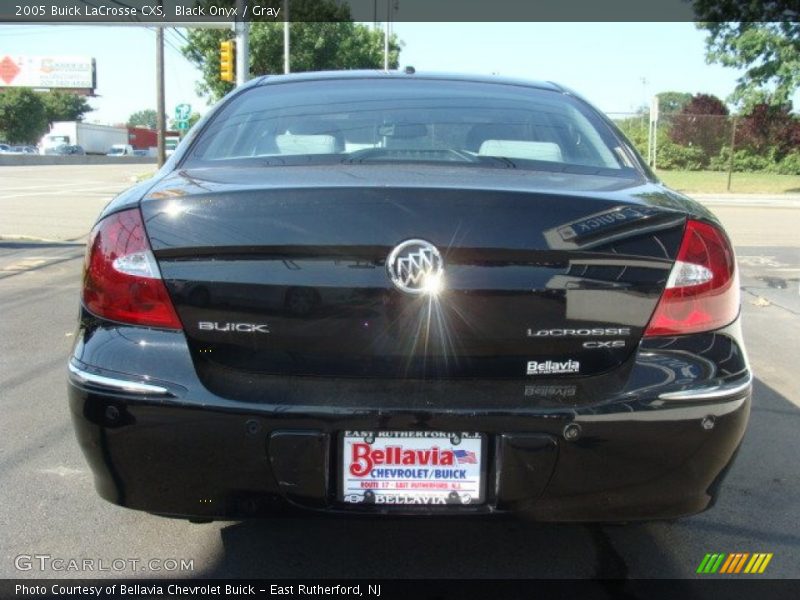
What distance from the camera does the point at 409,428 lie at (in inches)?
81.8

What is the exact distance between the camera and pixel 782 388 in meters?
4.74

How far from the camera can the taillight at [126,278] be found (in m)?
2.16

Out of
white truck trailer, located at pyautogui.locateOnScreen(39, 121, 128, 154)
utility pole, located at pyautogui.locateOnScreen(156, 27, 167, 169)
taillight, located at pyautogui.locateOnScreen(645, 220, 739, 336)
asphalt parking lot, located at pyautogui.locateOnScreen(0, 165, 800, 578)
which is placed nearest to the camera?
taillight, located at pyautogui.locateOnScreen(645, 220, 739, 336)

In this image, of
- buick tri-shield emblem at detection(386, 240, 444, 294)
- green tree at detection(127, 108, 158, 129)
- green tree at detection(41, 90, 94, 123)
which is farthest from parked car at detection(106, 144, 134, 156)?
green tree at detection(127, 108, 158, 129)

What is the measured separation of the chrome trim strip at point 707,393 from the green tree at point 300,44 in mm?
33492

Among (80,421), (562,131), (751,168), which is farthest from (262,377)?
(751,168)

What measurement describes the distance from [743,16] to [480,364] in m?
27.9

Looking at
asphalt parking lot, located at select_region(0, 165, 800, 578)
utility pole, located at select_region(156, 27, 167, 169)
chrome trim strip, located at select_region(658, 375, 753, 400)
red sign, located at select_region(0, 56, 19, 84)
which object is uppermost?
red sign, located at select_region(0, 56, 19, 84)

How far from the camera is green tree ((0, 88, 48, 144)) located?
81562 mm

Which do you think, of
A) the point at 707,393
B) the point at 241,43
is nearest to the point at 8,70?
the point at 241,43

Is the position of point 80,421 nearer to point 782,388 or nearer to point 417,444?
point 417,444

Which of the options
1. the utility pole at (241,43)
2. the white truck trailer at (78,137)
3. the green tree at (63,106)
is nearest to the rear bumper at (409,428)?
the utility pole at (241,43)

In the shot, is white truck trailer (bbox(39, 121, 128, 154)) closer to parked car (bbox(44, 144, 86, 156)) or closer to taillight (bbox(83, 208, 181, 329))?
parked car (bbox(44, 144, 86, 156))

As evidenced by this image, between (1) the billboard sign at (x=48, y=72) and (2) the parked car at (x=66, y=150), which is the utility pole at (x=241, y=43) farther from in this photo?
(1) the billboard sign at (x=48, y=72)
